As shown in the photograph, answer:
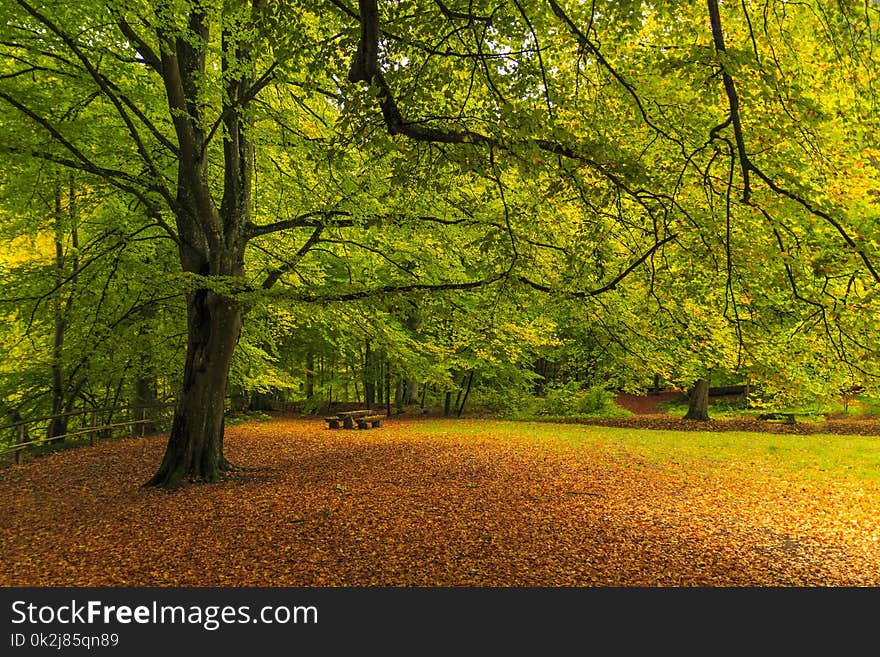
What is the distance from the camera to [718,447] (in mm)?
13828

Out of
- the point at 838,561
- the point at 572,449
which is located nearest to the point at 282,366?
the point at 572,449

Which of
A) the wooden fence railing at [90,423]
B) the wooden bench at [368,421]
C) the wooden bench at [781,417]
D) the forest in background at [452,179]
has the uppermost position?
the forest in background at [452,179]

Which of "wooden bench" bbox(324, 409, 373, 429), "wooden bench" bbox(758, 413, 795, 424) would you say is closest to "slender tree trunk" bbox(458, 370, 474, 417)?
"wooden bench" bbox(324, 409, 373, 429)

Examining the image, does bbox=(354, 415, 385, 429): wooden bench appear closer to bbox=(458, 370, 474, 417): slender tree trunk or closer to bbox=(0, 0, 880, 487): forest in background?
bbox=(458, 370, 474, 417): slender tree trunk

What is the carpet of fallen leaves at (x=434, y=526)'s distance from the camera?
208 inches

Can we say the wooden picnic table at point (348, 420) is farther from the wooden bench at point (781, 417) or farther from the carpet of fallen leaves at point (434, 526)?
the wooden bench at point (781, 417)

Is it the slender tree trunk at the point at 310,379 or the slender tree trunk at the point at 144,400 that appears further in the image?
the slender tree trunk at the point at 310,379

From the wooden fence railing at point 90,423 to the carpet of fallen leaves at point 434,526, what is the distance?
658 millimetres

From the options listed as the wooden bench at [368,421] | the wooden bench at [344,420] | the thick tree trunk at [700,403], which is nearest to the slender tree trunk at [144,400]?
the wooden bench at [344,420]

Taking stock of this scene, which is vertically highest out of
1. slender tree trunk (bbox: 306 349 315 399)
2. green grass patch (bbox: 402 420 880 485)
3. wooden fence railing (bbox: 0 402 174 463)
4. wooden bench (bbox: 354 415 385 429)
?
slender tree trunk (bbox: 306 349 315 399)

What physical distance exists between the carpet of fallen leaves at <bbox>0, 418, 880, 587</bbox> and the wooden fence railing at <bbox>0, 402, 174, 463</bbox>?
0.66 meters

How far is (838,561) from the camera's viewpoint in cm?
582

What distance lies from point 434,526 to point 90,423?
14488 millimetres

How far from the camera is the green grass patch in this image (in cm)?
1098
